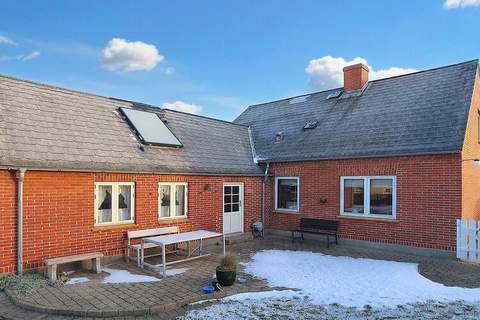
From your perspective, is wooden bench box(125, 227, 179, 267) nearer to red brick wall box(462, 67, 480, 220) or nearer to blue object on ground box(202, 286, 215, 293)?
blue object on ground box(202, 286, 215, 293)

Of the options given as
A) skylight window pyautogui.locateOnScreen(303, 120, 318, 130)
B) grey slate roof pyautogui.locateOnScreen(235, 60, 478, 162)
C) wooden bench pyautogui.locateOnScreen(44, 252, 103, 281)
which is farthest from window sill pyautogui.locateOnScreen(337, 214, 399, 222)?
wooden bench pyautogui.locateOnScreen(44, 252, 103, 281)

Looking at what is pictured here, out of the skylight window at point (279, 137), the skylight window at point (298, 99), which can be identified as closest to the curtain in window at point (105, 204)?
the skylight window at point (279, 137)

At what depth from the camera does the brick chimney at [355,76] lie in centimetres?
1512

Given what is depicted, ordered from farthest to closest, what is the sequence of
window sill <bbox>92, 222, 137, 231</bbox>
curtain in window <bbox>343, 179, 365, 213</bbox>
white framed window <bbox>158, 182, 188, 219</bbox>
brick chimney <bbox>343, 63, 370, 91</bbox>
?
brick chimney <bbox>343, 63, 370, 91</bbox>, curtain in window <bbox>343, 179, 365, 213</bbox>, white framed window <bbox>158, 182, 188, 219</bbox>, window sill <bbox>92, 222, 137, 231</bbox>

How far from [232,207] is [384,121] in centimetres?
637

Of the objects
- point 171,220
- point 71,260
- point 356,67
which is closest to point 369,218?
point 171,220

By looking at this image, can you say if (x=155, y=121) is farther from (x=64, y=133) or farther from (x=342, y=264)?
(x=342, y=264)

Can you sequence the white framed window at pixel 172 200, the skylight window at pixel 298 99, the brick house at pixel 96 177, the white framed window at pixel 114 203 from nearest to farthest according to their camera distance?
the brick house at pixel 96 177 < the white framed window at pixel 114 203 < the white framed window at pixel 172 200 < the skylight window at pixel 298 99

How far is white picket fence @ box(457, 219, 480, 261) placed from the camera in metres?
9.33

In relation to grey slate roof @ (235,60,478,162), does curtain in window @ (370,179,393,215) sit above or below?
below

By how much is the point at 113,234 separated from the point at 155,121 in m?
4.61

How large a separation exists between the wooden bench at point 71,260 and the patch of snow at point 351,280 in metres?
3.70

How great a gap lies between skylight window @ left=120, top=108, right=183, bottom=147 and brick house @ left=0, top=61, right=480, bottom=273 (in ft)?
0.18

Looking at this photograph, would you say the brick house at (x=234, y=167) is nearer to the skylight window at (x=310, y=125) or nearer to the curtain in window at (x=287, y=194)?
the curtain in window at (x=287, y=194)
